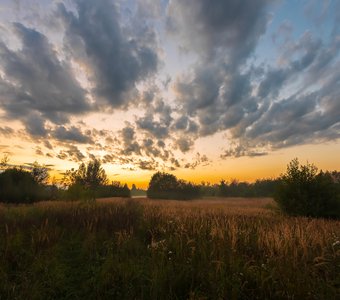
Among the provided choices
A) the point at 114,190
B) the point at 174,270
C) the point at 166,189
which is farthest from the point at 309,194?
the point at 166,189

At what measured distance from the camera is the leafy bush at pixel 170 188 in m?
101

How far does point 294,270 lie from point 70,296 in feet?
15.2

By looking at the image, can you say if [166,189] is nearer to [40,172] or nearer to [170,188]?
[170,188]

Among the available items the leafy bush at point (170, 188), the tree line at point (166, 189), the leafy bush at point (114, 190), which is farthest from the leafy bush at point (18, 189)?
the leafy bush at point (170, 188)

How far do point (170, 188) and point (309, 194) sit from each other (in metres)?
83.0

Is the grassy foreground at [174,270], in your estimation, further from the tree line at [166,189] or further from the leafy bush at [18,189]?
the leafy bush at [18,189]

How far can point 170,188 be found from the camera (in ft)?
338

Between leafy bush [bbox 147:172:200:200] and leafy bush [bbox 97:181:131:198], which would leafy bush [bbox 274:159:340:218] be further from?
leafy bush [bbox 147:172:200:200]

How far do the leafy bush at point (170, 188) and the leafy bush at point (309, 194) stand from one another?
7857 cm

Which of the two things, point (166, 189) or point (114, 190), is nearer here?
point (114, 190)

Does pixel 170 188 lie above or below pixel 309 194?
above

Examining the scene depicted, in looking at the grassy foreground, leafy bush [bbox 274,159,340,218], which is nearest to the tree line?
leafy bush [bbox 274,159,340,218]

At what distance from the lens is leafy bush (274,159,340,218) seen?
20859 millimetres

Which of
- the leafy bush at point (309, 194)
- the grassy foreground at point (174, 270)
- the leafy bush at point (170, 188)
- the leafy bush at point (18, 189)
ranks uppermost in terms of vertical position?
the leafy bush at point (170, 188)
